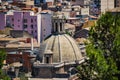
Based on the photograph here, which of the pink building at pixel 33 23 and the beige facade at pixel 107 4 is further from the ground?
the beige facade at pixel 107 4

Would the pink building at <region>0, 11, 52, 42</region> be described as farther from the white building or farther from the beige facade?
the beige facade

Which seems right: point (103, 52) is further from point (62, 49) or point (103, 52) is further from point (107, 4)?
point (107, 4)

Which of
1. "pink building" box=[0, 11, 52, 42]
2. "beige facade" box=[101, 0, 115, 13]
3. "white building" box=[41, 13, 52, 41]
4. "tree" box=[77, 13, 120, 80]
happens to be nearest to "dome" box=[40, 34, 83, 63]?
"tree" box=[77, 13, 120, 80]

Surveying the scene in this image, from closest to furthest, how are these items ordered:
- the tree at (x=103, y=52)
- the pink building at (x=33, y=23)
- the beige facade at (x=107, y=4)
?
the tree at (x=103, y=52), the pink building at (x=33, y=23), the beige facade at (x=107, y=4)

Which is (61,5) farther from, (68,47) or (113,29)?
(113,29)

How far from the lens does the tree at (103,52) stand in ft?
93.4

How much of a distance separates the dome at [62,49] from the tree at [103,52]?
19303 mm

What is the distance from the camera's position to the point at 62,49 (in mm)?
50156

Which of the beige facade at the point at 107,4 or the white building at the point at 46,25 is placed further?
the beige facade at the point at 107,4

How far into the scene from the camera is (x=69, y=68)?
49.5m

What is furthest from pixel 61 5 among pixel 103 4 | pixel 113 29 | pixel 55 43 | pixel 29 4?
pixel 113 29

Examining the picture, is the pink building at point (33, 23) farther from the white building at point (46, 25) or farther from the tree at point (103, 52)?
the tree at point (103, 52)

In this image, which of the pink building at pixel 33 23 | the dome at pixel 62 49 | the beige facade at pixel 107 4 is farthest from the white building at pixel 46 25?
the dome at pixel 62 49

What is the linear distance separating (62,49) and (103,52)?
20738 millimetres
